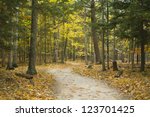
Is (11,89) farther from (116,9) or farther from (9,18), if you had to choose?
(116,9)

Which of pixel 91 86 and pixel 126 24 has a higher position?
pixel 126 24

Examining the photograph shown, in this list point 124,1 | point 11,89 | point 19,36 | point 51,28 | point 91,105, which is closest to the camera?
point 91,105

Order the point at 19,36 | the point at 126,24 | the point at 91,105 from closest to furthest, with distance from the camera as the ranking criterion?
the point at 91,105 → the point at 19,36 → the point at 126,24

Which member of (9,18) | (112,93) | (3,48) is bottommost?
(112,93)

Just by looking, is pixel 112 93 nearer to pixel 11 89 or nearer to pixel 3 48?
pixel 11 89

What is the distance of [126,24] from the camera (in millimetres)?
18906

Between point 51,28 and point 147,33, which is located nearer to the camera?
point 147,33

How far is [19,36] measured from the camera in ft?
51.7

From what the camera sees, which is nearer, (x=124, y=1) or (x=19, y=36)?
(x=19, y=36)

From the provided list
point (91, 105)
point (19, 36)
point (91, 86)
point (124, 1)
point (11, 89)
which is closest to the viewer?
point (91, 105)

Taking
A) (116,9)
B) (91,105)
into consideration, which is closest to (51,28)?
(116,9)

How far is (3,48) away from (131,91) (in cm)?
660

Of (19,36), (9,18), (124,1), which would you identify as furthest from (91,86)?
(124,1)

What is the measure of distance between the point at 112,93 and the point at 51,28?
26.5 metres
